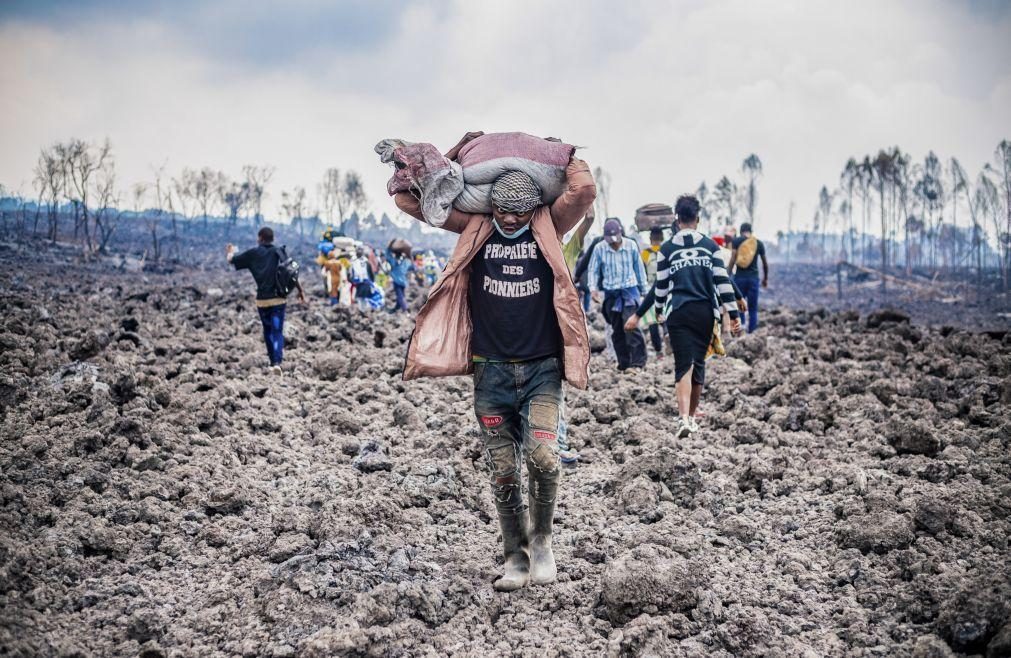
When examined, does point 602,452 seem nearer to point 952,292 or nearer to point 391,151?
point 391,151

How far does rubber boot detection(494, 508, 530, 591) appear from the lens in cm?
335

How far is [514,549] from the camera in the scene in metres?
3.39

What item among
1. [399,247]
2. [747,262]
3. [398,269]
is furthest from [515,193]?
[398,269]

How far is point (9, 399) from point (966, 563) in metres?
7.10

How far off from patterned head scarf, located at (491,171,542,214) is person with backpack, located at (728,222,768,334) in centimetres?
784

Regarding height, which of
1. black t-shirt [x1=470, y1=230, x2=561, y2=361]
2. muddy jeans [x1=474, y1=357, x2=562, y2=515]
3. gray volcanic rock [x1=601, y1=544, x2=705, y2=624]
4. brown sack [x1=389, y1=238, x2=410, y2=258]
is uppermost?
brown sack [x1=389, y1=238, x2=410, y2=258]

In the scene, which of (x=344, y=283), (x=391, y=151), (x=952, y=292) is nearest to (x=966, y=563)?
(x=391, y=151)

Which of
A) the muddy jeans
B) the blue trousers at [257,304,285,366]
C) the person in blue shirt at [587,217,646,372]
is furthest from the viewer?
the blue trousers at [257,304,285,366]

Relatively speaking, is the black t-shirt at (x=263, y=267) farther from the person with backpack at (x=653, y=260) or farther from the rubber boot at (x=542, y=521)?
the rubber boot at (x=542, y=521)

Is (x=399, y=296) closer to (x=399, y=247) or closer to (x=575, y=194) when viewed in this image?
(x=399, y=247)

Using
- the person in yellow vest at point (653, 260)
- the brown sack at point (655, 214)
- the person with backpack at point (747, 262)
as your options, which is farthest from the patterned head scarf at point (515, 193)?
the person with backpack at point (747, 262)

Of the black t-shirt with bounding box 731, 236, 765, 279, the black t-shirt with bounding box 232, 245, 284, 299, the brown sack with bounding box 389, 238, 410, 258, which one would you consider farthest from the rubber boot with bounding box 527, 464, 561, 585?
the brown sack with bounding box 389, 238, 410, 258

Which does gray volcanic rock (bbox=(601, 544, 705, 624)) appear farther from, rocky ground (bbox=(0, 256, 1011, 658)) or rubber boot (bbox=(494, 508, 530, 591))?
rubber boot (bbox=(494, 508, 530, 591))

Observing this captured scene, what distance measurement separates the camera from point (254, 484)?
467cm
